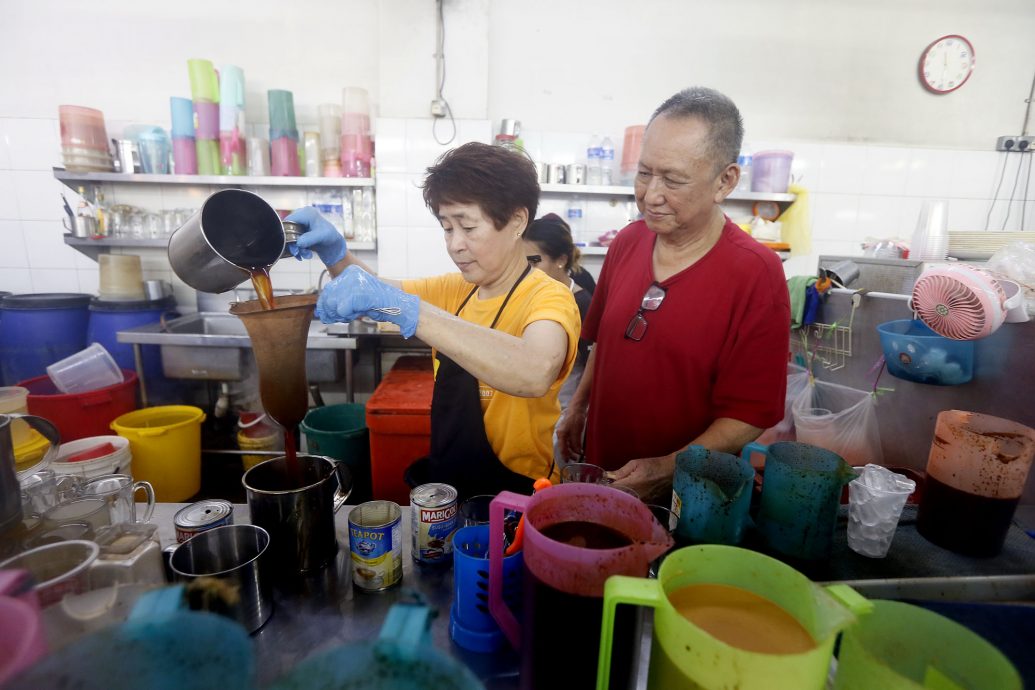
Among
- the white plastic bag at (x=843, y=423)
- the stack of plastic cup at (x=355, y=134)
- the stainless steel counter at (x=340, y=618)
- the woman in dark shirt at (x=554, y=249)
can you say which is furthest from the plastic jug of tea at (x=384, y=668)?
the stack of plastic cup at (x=355, y=134)

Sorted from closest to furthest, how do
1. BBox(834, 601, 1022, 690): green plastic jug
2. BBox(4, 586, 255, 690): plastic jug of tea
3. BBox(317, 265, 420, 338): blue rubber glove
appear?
1. BBox(4, 586, 255, 690): plastic jug of tea
2. BBox(834, 601, 1022, 690): green plastic jug
3. BBox(317, 265, 420, 338): blue rubber glove

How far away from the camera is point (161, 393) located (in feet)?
11.1

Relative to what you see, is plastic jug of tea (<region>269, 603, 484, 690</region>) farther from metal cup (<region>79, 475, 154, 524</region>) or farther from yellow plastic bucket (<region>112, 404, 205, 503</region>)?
yellow plastic bucket (<region>112, 404, 205, 503</region>)

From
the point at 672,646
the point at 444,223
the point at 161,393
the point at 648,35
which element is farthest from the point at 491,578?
the point at 648,35

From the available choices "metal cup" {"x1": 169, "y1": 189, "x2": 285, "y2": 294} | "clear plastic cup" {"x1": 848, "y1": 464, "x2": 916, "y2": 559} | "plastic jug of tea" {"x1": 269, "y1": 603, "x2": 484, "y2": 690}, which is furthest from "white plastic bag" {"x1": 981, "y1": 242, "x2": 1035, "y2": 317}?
"metal cup" {"x1": 169, "y1": 189, "x2": 285, "y2": 294}

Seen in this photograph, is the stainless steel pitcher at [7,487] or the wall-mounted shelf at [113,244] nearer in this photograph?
the stainless steel pitcher at [7,487]

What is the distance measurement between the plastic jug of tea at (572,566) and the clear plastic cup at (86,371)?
134 inches

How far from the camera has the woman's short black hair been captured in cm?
133

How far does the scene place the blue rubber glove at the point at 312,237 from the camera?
1512mm

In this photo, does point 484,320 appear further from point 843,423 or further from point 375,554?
point 843,423

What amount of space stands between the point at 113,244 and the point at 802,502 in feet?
14.0

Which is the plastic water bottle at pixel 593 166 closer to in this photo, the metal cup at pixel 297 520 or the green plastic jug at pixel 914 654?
the metal cup at pixel 297 520

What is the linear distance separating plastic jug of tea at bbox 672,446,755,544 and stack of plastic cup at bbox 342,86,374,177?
3245 millimetres

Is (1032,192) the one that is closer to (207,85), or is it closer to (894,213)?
(894,213)
